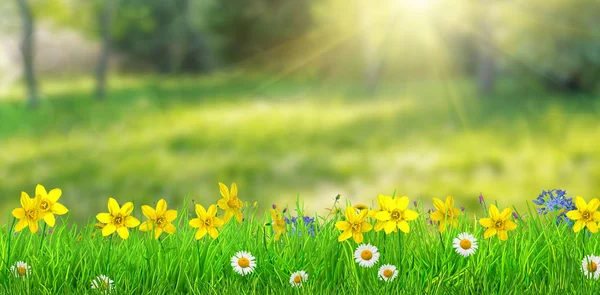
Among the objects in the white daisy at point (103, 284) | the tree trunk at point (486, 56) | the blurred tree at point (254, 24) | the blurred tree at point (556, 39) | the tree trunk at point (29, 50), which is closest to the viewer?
the white daisy at point (103, 284)

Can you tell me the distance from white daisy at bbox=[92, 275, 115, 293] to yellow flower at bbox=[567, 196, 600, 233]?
63.5 inches

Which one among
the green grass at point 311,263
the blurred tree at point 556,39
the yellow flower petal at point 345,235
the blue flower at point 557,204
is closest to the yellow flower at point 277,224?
the green grass at point 311,263

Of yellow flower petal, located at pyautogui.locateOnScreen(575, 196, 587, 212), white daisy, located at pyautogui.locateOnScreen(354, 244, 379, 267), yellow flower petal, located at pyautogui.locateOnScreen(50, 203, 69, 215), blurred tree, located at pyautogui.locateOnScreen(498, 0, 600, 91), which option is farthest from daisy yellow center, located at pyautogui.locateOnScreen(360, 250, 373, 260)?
blurred tree, located at pyautogui.locateOnScreen(498, 0, 600, 91)

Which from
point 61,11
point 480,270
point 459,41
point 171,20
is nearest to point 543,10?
point 459,41

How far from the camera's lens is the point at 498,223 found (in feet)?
7.02

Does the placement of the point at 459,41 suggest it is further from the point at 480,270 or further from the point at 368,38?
the point at 480,270

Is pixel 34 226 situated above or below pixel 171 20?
below

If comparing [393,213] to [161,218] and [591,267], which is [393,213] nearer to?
[591,267]

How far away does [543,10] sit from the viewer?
7.41 meters

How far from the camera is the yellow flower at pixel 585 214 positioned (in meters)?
2.14

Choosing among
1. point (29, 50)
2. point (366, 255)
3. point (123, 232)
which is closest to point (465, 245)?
point (366, 255)

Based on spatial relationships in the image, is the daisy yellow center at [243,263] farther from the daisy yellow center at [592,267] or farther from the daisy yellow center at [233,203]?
the daisy yellow center at [592,267]

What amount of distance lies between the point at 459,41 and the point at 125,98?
3769 millimetres

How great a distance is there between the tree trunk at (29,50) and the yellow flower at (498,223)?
5.54m
